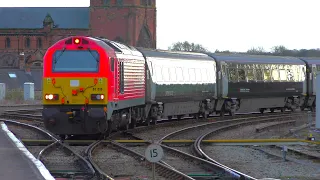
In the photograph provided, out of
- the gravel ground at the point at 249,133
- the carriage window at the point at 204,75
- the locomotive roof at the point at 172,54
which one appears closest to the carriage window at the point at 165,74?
the locomotive roof at the point at 172,54

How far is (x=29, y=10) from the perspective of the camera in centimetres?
11475

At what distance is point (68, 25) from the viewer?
111 meters

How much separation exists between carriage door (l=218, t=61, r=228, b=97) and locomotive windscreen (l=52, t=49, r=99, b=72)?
45.8 feet

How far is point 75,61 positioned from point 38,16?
9612 centimetres

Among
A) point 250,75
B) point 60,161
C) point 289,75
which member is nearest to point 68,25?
point 289,75

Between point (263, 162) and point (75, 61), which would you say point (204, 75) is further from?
point (263, 162)

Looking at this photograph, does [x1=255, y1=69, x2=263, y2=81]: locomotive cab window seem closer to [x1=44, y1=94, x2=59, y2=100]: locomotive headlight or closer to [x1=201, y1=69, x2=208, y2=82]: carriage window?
[x1=201, y1=69, x2=208, y2=82]: carriage window

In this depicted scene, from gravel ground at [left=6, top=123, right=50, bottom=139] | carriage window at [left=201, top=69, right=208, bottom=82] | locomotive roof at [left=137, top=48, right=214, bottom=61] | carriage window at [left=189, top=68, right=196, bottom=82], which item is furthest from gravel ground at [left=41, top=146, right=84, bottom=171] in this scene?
Answer: carriage window at [left=201, top=69, right=208, bottom=82]

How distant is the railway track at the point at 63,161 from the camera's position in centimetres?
1347

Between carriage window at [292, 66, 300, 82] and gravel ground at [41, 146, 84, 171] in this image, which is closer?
gravel ground at [41, 146, 84, 171]

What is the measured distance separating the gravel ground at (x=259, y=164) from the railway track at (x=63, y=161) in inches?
124

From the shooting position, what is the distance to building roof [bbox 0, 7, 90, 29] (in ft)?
366

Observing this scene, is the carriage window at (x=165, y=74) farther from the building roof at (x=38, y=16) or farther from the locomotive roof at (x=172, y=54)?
the building roof at (x=38, y=16)

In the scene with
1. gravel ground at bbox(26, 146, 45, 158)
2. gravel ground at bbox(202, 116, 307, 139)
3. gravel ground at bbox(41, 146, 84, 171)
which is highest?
gravel ground at bbox(26, 146, 45, 158)
